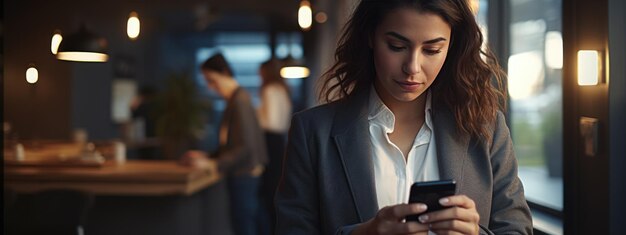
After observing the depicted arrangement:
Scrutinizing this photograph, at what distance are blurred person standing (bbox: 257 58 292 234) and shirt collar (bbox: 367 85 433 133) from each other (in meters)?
5.72

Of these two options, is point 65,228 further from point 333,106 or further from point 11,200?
point 333,106

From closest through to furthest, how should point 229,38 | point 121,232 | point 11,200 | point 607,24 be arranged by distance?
point 607,24
point 11,200
point 121,232
point 229,38

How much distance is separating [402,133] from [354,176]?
0.59ft

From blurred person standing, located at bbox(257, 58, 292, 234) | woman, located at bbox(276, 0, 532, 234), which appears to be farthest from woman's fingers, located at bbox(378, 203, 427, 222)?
blurred person standing, located at bbox(257, 58, 292, 234)

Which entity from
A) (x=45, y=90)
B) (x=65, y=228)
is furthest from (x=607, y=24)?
(x=45, y=90)

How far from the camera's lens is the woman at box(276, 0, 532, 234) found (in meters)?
1.77

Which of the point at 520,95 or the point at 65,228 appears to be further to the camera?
the point at 65,228

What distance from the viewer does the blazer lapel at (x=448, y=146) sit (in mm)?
1837

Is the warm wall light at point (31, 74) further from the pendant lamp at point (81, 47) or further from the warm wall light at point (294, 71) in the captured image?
the warm wall light at point (294, 71)

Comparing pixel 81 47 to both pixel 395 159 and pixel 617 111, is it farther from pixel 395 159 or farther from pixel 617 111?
pixel 395 159

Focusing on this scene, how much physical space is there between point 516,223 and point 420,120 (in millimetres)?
327

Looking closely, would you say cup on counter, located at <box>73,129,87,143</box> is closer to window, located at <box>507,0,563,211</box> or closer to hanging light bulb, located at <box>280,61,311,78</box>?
hanging light bulb, located at <box>280,61,311,78</box>

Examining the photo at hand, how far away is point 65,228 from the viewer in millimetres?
5062

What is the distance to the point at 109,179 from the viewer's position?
6312 mm
